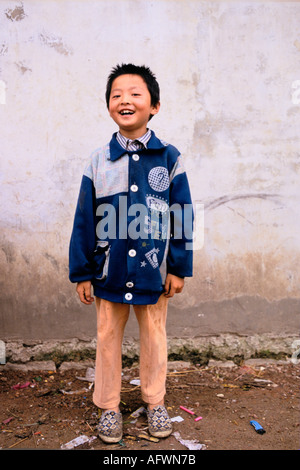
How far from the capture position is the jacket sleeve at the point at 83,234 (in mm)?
2230

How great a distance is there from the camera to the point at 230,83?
3.14 m

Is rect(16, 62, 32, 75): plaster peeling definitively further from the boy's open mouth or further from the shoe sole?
the shoe sole

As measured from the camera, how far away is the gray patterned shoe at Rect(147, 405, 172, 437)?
2.30 meters

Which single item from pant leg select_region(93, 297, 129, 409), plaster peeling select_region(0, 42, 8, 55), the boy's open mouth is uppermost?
plaster peeling select_region(0, 42, 8, 55)

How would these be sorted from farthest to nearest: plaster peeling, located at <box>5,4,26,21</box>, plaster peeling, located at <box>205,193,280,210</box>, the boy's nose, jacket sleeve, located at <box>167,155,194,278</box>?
plaster peeling, located at <box>205,193,280,210</box> → plaster peeling, located at <box>5,4,26,21</box> → jacket sleeve, located at <box>167,155,194,278</box> → the boy's nose

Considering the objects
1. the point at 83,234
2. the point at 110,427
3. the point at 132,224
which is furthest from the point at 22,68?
the point at 110,427

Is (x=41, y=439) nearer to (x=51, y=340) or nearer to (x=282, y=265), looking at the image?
(x=51, y=340)

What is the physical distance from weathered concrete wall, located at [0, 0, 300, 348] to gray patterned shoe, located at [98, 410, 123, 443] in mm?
979

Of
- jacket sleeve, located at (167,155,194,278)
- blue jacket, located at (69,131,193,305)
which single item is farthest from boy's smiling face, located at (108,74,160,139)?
jacket sleeve, located at (167,155,194,278)

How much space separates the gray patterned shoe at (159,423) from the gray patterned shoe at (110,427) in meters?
0.16

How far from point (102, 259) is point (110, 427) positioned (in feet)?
2.89

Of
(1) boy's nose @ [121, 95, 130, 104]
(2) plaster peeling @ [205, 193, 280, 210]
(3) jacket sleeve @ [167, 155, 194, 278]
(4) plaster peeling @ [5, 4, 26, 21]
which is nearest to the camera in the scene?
(1) boy's nose @ [121, 95, 130, 104]

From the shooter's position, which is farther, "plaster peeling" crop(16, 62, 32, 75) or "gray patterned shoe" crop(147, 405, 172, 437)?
"plaster peeling" crop(16, 62, 32, 75)
